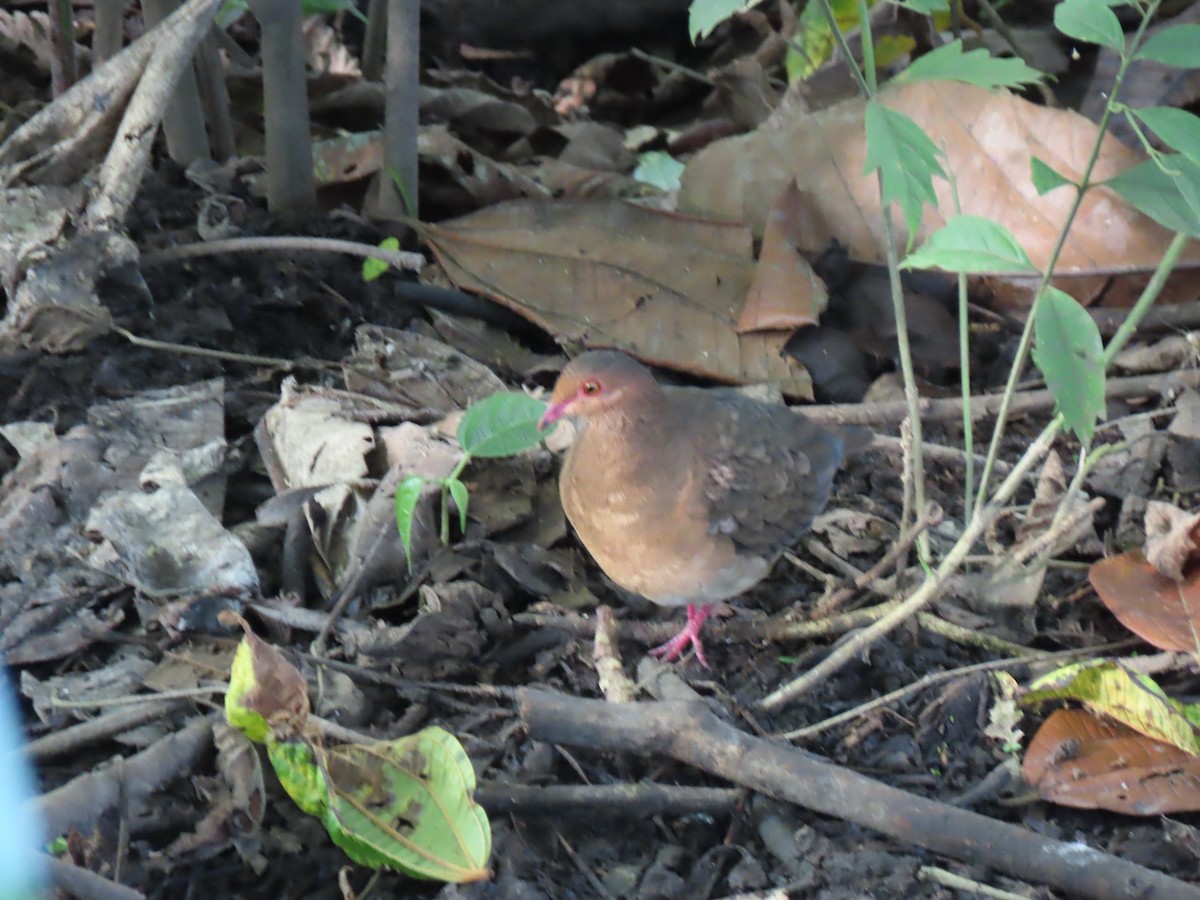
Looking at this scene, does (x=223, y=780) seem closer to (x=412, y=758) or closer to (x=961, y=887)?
(x=412, y=758)

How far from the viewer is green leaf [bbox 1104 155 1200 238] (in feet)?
7.23

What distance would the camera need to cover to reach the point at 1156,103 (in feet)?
14.1

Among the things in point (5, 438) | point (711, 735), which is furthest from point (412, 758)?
point (5, 438)

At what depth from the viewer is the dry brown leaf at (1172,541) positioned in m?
2.79

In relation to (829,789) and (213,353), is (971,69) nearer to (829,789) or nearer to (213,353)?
(829,789)

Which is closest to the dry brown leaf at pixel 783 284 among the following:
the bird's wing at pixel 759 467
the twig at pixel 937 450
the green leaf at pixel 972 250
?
the twig at pixel 937 450

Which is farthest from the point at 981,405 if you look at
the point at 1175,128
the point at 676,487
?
the point at 1175,128

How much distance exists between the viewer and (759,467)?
9.63 feet

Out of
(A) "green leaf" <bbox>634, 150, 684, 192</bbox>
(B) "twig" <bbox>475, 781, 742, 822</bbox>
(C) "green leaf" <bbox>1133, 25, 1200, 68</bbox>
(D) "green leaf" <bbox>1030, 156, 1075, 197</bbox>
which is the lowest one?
(A) "green leaf" <bbox>634, 150, 684, 192</bbox>

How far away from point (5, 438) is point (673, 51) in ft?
14.4

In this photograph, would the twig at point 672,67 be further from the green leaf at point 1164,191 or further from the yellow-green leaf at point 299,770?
the yellow-green leaf at point 299,770

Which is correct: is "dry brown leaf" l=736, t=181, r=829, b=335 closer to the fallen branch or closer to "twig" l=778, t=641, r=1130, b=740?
"twig" l=778, t=641, r=1130, b=740

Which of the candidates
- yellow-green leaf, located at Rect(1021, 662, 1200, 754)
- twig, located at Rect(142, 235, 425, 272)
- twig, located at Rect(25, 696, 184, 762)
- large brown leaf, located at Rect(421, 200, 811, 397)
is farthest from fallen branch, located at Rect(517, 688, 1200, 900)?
twig, located at Rect(142, 235, 425, 272)

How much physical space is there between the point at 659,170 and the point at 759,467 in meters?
2.43
